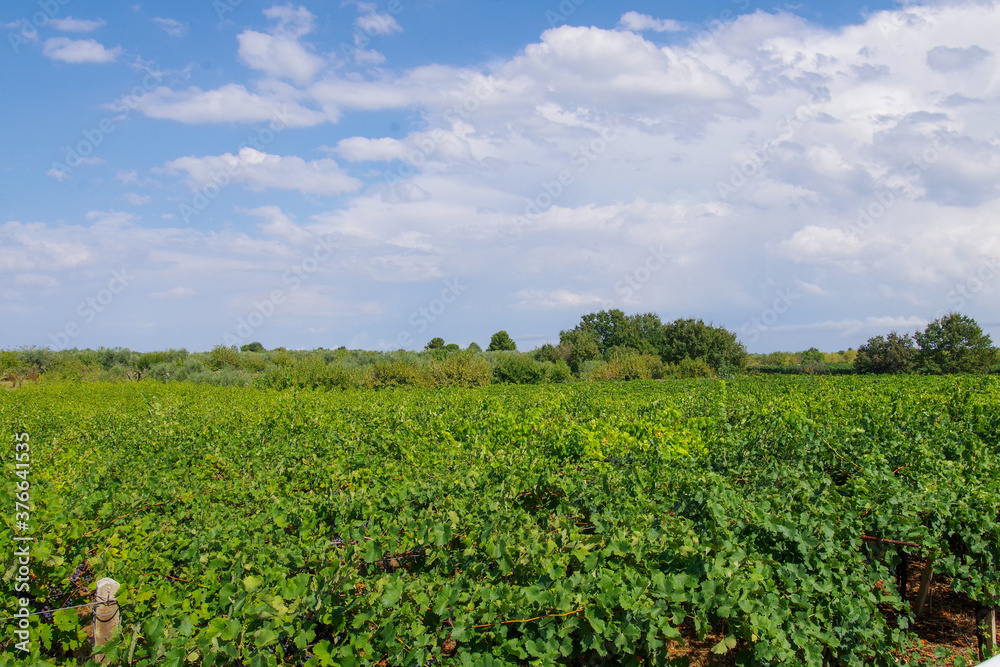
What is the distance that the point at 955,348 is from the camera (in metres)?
46.7

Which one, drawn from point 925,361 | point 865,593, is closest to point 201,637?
point 865,593

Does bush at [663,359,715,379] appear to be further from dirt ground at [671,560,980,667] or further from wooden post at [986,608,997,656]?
wooden post at [986,608,997,656]

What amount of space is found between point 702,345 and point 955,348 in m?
18.2

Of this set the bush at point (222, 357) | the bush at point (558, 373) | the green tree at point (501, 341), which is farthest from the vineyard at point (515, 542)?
the green tree at point (501, 341)

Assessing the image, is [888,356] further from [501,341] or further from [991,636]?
[991,636]

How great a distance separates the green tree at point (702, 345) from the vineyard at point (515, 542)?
1804 inches

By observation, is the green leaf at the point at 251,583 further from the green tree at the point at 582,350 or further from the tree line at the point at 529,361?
the green tree at the point at 582,350

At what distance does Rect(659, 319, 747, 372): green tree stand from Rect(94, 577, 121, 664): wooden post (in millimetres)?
50484

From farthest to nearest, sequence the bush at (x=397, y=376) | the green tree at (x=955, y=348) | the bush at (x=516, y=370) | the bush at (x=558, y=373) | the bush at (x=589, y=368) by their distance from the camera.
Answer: the green tree at (x=955, y=348), the bush at (x=589, y=368), the bush at (x=558, y=373), the bush at (x=516, y=370), the bush at (x=397, y=376)

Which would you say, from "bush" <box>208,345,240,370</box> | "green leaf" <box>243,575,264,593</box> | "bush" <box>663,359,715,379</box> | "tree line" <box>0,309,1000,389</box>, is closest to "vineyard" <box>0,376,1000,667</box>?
"green leaf" <box>243,575,264,593</box>

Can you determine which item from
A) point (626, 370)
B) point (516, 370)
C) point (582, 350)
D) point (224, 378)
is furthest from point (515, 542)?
point (582, 350)

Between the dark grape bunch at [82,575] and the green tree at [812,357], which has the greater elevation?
the green tree at [812,357]

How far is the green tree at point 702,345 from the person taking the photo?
5134 centimetres

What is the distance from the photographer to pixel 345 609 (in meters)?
2.50
